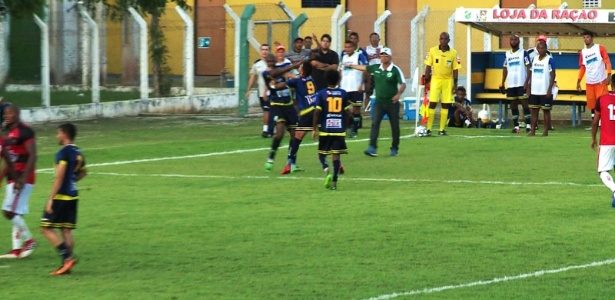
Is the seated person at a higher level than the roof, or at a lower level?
lower

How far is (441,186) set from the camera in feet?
61.0

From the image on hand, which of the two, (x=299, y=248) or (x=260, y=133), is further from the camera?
(x=260, y=133)

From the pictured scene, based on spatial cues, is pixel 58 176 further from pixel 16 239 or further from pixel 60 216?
pixel 16 239

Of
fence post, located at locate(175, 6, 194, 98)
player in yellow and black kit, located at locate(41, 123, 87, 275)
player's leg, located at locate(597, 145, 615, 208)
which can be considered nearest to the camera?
player in yellow and black kit, located at locate(41, 123, 87, 275)

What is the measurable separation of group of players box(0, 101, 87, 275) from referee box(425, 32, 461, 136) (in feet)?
45.0

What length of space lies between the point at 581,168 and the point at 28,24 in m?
16.7

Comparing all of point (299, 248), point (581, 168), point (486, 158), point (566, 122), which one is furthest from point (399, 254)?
point (566, 122)

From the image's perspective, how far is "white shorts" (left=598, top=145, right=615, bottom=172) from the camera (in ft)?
52.2

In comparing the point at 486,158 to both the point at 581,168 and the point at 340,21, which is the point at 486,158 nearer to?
the point at 581,168

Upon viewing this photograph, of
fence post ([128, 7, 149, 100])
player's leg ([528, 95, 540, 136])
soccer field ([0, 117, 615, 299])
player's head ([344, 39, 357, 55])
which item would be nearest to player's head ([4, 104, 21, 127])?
soccer field ([0, 117, 615, 299])

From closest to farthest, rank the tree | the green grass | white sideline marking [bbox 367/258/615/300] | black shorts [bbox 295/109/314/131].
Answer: white sideline marking [bbox 367/258/615/300], black shorts [bbox 295/109/314/131], the green grass, the tree

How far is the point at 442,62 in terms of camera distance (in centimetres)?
2598

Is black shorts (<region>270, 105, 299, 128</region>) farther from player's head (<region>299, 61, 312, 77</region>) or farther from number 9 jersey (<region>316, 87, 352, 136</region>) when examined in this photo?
number 9 jersey (<region>316, 87, 352, 136</region>)

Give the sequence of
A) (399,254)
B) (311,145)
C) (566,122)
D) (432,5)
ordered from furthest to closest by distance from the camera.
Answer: (432,5), (566,122), (311,145), (399,254)
